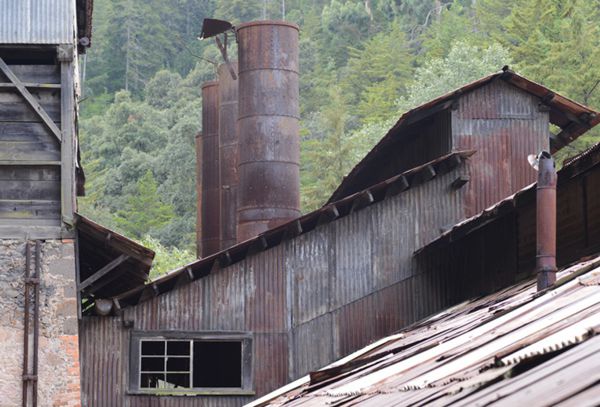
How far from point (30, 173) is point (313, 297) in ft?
15.9

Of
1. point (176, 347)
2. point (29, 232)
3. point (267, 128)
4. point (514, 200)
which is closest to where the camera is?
point (514, 200)

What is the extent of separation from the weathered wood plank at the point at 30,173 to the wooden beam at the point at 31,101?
48 cm

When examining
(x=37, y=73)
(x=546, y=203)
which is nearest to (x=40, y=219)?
(x=37, y=73)

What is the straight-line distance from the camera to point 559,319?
30.6 ft

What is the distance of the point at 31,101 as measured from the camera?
762 inches

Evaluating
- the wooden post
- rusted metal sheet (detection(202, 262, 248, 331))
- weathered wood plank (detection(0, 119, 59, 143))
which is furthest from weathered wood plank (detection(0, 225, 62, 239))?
rusted metal sheet (detection(202, 262, 248, 331))

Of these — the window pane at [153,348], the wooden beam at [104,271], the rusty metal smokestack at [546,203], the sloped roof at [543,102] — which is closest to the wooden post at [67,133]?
the wooden beam at [104,271]

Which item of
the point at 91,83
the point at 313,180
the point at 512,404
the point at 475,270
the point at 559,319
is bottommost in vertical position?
the point at 512,404

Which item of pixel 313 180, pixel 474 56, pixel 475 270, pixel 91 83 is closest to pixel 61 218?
pixel 475 270

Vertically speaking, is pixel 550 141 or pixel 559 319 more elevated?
pixel 550 141

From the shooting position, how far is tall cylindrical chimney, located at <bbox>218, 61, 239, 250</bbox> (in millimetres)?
27594

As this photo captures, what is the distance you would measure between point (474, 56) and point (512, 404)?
55638mm

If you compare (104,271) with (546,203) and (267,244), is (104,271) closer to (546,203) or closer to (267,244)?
(267,244)

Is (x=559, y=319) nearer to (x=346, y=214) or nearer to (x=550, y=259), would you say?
(x=550, y=259)
